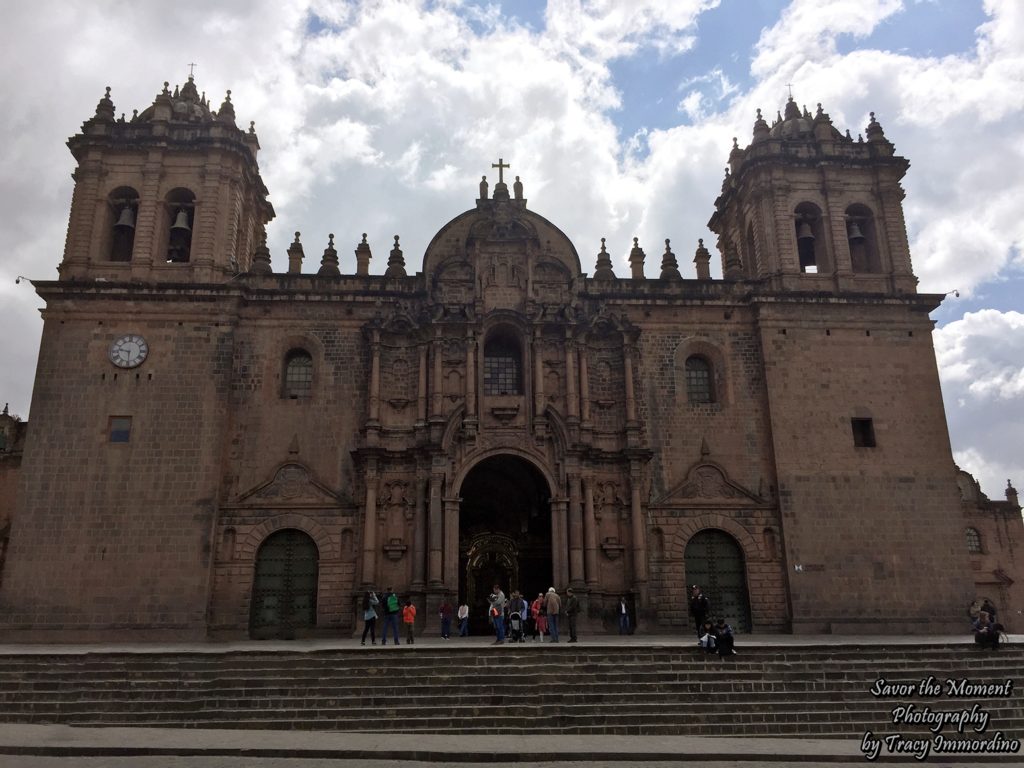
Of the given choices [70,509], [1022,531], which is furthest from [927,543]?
[70,509]

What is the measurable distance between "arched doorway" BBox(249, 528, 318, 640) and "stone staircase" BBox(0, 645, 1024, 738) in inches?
271

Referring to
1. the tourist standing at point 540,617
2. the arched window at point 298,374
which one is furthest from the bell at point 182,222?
the tourist standing at point 540,617

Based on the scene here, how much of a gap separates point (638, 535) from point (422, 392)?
7740 mm

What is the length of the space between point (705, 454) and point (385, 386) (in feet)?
33.0

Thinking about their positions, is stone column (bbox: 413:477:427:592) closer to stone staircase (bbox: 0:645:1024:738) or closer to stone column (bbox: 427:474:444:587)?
stone column (bbox: 427:474:444:587)

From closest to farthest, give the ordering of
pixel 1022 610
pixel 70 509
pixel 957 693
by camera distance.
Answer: pixel 957 693 < pixel 70 509 < pixel 1022 610

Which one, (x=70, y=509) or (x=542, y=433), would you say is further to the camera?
(x=542, y=433)

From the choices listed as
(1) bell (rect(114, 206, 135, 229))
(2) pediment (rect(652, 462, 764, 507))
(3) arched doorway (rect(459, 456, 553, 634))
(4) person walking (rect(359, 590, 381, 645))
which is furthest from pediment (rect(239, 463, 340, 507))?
(2) pediment (rect(652, 462, 764, 507))

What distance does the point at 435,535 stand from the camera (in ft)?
78.4

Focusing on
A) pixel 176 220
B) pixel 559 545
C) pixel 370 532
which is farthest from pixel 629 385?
pixel 176 220

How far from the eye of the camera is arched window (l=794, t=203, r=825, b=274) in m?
28.9

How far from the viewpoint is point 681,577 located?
80.7 ft

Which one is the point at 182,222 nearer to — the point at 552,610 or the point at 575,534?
the point at 575,534

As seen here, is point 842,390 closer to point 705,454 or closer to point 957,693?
point 705,454
